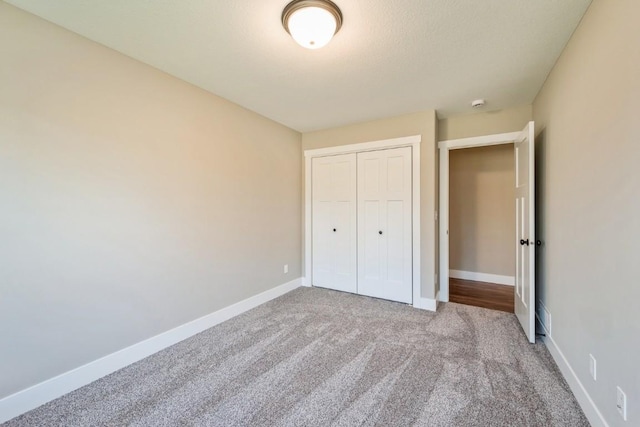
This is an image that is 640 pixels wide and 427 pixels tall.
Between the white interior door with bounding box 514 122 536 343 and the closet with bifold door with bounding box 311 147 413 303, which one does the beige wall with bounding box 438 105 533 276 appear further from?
the closet with bifold door with bounding box 311 147 413 303

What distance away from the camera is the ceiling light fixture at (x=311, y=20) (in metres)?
1.53

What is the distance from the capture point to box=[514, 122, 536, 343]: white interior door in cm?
234

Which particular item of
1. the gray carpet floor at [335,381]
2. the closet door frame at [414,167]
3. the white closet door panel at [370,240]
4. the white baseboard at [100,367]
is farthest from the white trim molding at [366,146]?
the white baseboard at [100,367]

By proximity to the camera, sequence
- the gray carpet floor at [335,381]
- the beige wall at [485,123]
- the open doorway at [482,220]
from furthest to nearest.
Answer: the open doorway at [482,220] < the beige wall at [485,123] < the gray carpet floor at [335,381]

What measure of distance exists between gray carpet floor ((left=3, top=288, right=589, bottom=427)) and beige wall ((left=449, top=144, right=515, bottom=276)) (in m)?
1.89

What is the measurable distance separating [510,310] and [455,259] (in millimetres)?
1582

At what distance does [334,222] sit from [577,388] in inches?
111

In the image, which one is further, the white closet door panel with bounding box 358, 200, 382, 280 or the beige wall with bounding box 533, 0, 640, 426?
the white closet door panel with bounding box 358, 200, 382, 280

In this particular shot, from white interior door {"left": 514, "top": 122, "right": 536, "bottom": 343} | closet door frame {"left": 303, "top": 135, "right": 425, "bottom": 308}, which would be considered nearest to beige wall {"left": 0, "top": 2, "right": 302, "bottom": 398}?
closet door frame {"left": 303, "top": 135, "right": 425, "bottom": 308}

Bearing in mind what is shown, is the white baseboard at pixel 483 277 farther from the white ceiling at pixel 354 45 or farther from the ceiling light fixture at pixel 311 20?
the ceiling light fixture at pixel 311 20

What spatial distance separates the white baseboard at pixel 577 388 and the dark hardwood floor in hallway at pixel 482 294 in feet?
3.71

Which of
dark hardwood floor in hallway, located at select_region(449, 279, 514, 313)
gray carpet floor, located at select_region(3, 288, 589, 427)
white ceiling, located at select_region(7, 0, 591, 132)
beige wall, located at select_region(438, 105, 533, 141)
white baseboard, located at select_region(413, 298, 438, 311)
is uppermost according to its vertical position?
white ceiling, located at select_region(7, 0, 591, 132)

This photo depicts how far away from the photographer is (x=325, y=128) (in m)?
3.94

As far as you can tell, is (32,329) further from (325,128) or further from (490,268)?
(490,268)
